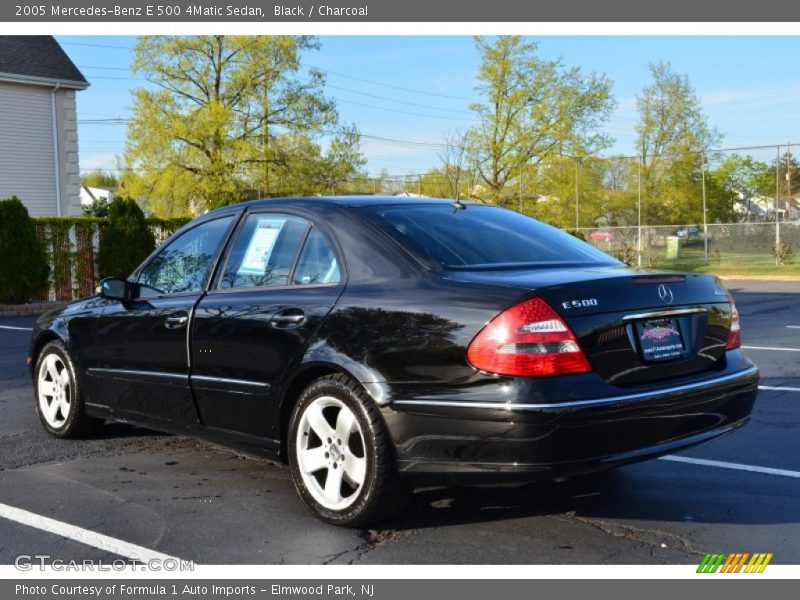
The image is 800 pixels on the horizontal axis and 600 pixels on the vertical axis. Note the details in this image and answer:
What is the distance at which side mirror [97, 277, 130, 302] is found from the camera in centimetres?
577

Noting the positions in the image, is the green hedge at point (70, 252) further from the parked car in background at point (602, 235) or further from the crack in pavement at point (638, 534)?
the parked car in background at point (602, 235)

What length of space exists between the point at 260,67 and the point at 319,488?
107ft

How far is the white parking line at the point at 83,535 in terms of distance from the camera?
13.2ft

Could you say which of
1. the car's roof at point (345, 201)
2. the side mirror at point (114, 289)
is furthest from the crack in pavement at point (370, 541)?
the side mirror at point (114, 289)

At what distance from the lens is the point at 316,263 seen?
479 cm

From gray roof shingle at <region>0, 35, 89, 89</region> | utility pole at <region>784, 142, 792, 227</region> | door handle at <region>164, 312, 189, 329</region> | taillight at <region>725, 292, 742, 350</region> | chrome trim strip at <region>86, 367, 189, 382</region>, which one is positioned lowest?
chrome trim strip at <region>86, 367, 189, 382</region>

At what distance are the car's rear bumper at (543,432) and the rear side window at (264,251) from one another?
1198 millimetres

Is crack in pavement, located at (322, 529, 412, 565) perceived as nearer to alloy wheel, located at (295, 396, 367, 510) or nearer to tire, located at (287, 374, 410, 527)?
tire, located at (287, 374, 410, 527)

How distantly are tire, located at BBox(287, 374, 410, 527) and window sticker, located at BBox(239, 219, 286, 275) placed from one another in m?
0.89

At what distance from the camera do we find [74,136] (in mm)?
27219

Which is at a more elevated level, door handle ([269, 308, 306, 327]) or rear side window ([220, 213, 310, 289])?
rear side window ([220, 213, 310, 289])

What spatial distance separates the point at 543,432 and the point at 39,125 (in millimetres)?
25613

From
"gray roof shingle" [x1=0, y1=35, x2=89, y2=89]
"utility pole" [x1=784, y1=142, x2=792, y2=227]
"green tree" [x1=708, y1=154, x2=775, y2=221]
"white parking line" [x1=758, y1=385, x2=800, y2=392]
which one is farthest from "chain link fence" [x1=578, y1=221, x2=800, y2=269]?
"white parking line" [x1=758, y1=385, x2=800, y2=392]
